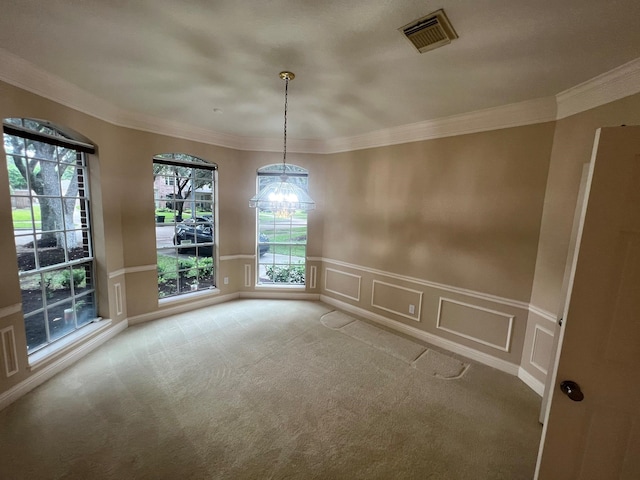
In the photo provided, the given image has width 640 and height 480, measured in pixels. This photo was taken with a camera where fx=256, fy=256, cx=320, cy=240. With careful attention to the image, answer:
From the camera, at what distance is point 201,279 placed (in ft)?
14.2

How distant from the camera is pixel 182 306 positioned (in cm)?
404

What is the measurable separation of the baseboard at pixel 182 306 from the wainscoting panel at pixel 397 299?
8.23 ft

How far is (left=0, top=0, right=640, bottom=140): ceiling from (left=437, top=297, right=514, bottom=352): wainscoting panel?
2.25 m

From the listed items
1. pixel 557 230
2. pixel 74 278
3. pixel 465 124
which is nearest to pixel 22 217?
pixel 74 278

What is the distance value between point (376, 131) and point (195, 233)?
3.24 meters

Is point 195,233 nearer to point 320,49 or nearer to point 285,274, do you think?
point 285,274

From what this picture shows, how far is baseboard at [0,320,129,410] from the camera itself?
2162mm

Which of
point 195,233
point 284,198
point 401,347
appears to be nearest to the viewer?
point 284,198

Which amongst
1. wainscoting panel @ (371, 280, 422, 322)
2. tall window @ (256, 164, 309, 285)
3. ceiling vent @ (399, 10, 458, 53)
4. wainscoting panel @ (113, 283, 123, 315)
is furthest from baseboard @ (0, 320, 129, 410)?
ceiling vent @ (399, 10, 458, 53)

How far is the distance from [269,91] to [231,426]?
117 inches

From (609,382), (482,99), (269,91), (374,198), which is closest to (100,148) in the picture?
(269,91)

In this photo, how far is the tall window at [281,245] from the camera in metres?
4.62

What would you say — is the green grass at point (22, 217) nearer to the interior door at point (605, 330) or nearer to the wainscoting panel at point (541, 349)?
the interior door at point (605, 330)

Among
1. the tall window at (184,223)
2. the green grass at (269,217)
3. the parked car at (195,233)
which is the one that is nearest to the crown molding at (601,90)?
the green grass at (269,217)
